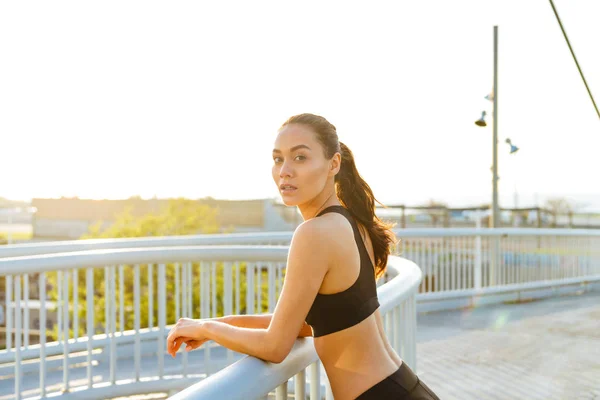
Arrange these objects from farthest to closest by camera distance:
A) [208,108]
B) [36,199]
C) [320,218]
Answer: [36,199]
[208,108]
[320,218]

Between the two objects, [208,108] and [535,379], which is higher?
[208,108]

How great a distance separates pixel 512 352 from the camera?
6.69 meters

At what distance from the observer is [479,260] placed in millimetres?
10289

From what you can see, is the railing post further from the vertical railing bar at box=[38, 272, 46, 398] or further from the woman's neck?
the woman's neck

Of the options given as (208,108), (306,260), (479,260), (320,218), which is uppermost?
(208,108)

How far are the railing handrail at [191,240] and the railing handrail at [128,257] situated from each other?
21.3 inches

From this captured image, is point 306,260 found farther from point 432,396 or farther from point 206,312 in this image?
point 206,312

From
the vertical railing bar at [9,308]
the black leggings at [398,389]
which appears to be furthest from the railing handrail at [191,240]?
the black leggings at [398,389]

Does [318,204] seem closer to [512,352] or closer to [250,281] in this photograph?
[250,281]

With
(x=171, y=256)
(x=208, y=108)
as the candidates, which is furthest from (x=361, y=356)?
(x=208, y=108)

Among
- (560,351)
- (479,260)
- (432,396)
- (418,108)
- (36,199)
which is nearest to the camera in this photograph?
(432,396)

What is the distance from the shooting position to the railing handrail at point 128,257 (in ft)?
12.4

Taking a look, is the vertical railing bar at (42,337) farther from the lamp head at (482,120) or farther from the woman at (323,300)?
the lamp head at (482,120)

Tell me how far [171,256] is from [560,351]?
15.0 ft
